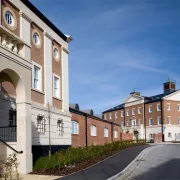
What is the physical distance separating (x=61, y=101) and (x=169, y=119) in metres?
53.5

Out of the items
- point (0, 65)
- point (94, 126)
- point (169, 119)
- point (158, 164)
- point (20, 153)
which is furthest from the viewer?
point (169, 119)

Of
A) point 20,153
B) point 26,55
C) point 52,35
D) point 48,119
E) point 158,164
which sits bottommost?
point 158,164

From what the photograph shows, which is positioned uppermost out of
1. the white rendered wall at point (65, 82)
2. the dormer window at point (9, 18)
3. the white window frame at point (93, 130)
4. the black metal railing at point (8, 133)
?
the dormer window at point (9, 18)

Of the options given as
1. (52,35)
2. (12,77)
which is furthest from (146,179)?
(52,35)

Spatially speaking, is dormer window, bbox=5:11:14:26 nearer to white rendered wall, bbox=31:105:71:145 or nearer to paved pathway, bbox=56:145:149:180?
white rendered wall, bbox=31:105:71:145

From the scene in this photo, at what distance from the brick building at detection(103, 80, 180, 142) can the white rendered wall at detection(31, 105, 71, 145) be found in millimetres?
43976

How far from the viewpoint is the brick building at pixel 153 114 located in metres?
75.2

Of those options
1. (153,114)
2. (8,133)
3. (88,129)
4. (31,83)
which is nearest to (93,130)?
(88,129)

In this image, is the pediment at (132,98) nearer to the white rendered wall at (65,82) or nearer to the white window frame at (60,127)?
the white rendered wall at (65,82)

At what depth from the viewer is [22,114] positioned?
52.8ft

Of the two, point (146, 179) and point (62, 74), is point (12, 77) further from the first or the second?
point (62, 74)

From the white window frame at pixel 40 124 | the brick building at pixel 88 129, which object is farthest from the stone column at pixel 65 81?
the white window frame at pixel 40 124

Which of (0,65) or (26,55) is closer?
(0,65)

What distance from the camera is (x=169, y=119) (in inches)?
2980
